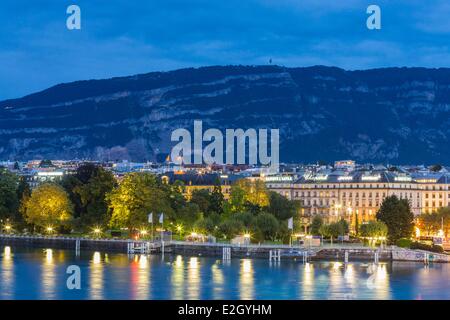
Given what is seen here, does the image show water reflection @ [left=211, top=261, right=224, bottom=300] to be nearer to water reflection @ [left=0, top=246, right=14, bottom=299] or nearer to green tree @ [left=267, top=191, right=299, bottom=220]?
water reflection @ [left=0, top=246, right=14, bottom=299]

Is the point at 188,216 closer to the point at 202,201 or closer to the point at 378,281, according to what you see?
the point at 202,201

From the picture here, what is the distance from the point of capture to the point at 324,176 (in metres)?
112

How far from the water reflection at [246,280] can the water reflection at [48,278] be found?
27.0ft

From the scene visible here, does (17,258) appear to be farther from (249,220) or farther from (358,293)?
(358,293)

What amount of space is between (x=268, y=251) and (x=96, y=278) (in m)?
18.0

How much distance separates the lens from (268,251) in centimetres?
6938

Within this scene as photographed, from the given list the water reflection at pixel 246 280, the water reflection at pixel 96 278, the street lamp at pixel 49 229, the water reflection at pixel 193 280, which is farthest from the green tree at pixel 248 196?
the water reflection at pixel 96 278

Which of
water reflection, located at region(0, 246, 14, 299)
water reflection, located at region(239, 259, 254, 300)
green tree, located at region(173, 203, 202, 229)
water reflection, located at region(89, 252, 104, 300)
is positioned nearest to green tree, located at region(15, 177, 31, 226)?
green tree, located at region(173, 203, 202, 229)

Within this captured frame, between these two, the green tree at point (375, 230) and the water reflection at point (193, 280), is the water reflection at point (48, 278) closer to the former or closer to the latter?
the water reflection at point (193, 280)

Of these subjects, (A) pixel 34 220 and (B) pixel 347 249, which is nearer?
(B) pixel 347 249

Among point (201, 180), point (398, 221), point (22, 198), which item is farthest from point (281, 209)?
point (201, 180)

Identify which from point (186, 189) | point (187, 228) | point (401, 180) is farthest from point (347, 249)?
point (186, 189)

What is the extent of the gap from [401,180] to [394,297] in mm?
61050

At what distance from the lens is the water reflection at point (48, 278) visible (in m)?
47.9
